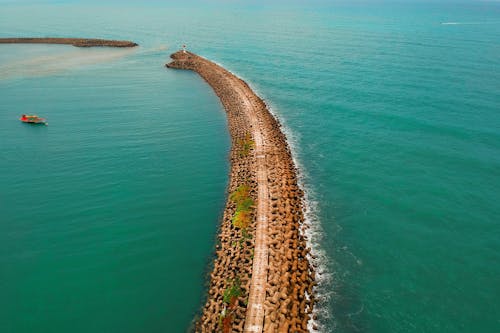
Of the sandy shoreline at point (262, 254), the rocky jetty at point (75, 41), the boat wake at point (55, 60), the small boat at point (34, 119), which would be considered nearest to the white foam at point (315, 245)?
the sandy shoreline at point (262, 254)

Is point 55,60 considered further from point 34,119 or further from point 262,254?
point 262,254

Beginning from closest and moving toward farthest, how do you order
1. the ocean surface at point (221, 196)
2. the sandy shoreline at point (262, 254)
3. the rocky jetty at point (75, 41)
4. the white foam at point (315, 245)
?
the sandy shoreline at point (262, 254) → the white foam at point (315, 245) → the ocean surface at point (221, 196) → the rocky jetty at point (75, 41)

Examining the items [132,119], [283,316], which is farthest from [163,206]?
[132,119]

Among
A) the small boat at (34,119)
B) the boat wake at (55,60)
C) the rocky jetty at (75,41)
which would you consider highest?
the rocky jetty at (75,41)

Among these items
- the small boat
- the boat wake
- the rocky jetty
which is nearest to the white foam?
the small boat

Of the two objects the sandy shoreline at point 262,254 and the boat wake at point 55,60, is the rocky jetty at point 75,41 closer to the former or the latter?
the boat wake at point 55,60

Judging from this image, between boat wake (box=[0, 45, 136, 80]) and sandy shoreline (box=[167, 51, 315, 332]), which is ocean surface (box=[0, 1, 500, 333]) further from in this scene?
boat wake (box=[0, 45, 136, 80])
